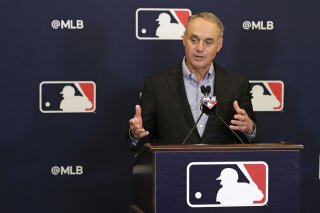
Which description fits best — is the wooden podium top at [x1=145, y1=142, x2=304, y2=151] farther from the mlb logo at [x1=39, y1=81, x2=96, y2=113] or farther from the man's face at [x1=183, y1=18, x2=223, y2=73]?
the mlb logo at [x1=39, y1=81, x2=96, y2=113]

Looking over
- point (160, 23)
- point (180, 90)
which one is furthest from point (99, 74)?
point (180, 90)

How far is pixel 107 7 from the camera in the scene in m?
3.75

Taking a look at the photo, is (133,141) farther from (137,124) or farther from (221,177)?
(221,177)

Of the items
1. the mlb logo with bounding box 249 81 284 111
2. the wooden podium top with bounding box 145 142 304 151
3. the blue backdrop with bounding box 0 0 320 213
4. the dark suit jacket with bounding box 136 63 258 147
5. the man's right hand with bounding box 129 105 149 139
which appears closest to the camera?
the wooden podium top with bounding box 145 142 304 151

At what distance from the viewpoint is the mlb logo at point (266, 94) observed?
3.90m

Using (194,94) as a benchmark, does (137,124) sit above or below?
below

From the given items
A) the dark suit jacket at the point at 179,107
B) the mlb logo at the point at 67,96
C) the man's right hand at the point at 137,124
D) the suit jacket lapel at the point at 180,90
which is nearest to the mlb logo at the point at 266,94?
the dark suit jacket at the point at 179,107

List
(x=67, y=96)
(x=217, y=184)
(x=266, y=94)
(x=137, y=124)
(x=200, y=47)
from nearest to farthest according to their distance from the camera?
1. (x=217, y=184)
2. (x=137, y=124)
3. (x=200, y=47)
4. (x=67, y=96)
5. (x=266, y=94)

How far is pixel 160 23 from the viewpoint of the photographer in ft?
12.4

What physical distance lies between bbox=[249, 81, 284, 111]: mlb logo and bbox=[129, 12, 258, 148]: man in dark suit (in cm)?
68

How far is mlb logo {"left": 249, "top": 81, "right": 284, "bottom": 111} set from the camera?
3902 mm

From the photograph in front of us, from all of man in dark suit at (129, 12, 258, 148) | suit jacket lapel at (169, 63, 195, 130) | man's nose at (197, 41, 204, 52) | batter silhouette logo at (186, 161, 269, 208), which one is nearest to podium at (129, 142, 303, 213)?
batter silhouette logo at (186, 161, 269, 208)

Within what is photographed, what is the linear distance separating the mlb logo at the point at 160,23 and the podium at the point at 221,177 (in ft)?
4.67

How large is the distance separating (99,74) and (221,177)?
152 centimetres
